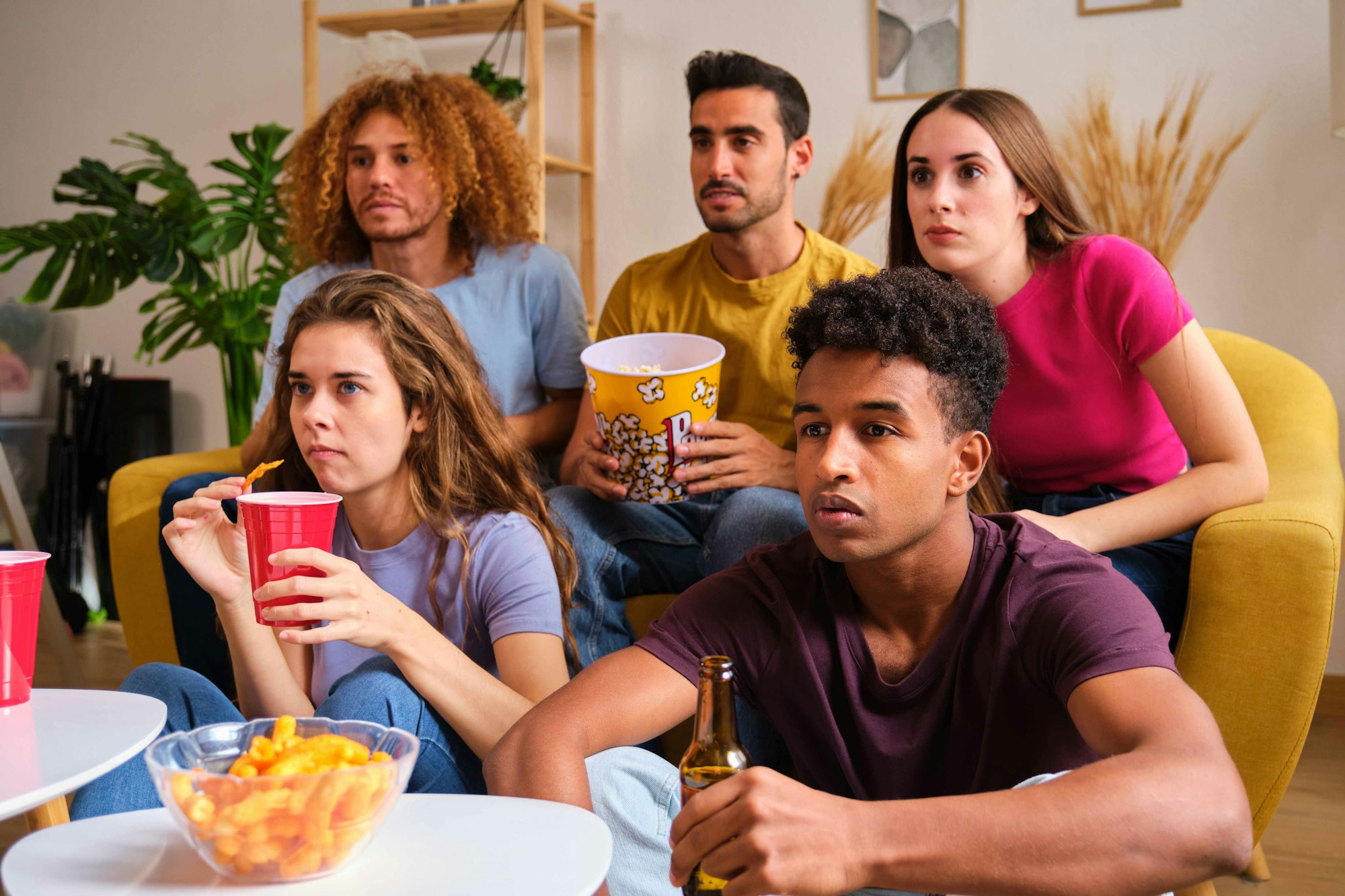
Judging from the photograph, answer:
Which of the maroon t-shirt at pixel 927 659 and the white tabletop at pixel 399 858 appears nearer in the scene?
the white tabletop at pixel 399 858

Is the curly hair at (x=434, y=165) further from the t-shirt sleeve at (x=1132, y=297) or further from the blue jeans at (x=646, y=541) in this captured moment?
the t-shirt sleeve at (x=1132, y=297)

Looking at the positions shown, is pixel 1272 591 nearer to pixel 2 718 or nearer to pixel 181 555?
pixel 181 555

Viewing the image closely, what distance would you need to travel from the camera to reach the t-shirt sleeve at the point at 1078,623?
3.66 feet

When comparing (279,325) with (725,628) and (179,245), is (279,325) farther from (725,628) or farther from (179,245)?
(725,628)

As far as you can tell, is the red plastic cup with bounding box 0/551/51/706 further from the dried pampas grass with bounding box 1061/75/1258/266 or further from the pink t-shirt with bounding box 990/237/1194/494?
the dried pampas grass with bounding box 1061/75/1258/266

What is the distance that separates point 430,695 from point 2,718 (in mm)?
448

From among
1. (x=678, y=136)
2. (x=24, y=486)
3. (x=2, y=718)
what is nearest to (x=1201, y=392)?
(x=2, y=718)

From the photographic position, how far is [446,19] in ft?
11.7

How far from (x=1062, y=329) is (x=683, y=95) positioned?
1.91m

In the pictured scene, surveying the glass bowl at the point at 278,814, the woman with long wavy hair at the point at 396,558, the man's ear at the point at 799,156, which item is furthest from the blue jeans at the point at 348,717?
the man's ear at the point at 799,156

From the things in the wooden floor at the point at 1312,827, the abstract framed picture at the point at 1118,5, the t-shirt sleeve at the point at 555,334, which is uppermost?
the abstract framed picture at the point at 1118,5

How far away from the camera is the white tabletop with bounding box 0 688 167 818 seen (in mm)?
1021

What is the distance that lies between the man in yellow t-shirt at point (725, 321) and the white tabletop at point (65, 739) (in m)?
0.94

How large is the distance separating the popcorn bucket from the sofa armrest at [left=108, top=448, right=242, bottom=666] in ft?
3.68
